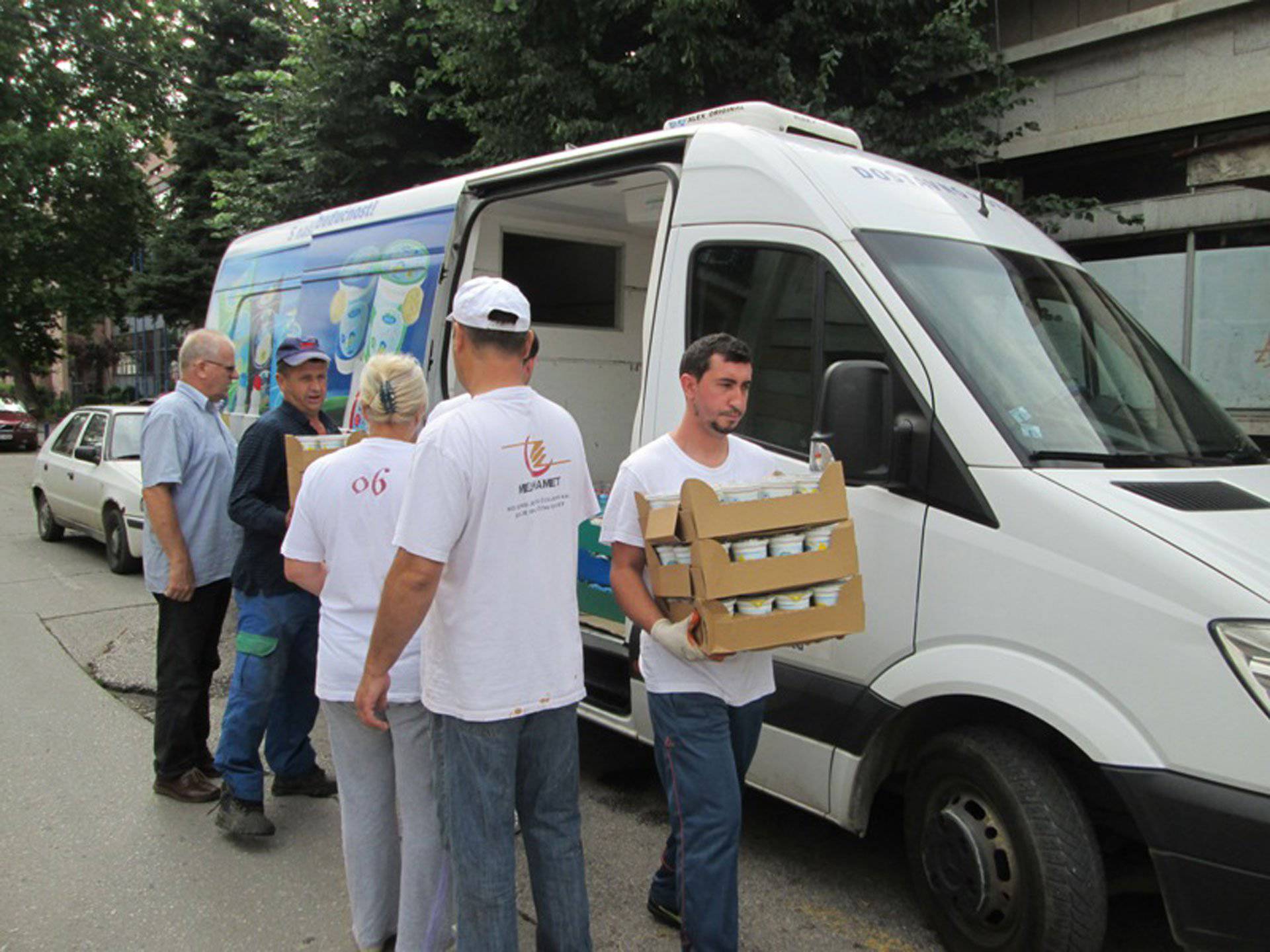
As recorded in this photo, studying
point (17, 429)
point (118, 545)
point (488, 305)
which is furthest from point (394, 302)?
point (17, 429)

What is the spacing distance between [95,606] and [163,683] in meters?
4.13

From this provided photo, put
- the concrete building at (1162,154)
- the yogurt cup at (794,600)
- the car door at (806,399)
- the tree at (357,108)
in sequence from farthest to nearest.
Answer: the tree at (357,108) < the concrete building at (1162,154) < the car door at (806,399) < the yogurt cup at (794,600)

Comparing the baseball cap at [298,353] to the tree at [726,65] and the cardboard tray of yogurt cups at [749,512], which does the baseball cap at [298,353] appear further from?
the tree at [726,65]

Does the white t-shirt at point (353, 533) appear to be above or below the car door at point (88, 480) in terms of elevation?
above

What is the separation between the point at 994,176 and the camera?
369 inches

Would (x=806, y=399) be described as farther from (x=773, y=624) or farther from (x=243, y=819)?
(x=243, y=819)

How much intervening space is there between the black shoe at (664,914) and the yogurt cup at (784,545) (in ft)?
4.44

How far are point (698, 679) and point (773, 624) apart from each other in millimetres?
274

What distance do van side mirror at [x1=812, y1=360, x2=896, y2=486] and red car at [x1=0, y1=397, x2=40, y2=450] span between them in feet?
102

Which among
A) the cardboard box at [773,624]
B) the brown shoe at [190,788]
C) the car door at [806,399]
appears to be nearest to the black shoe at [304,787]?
the brown shoe at [190,788]

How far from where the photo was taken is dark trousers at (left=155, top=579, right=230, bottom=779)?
162 inches

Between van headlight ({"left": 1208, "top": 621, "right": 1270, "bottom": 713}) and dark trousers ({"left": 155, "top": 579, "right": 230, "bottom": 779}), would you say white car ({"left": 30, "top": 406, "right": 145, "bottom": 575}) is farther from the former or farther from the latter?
van headlight ({"left": 1208, "top": 621, "right": 1270, "bottom": 713})

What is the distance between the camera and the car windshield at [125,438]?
9.46 meters

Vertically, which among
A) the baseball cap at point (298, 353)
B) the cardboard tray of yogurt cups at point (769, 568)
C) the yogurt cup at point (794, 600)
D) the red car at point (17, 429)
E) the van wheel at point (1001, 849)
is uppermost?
the baseball cap at point (298, 353)
